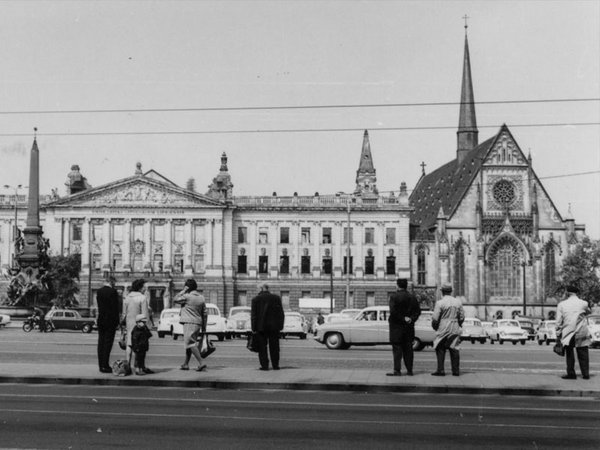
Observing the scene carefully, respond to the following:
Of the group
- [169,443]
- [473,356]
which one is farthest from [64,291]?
[169,443]

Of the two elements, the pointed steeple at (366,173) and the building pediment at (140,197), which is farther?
the pointed steeple at (366,173)

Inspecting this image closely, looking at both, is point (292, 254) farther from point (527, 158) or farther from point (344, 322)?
point (344, 322)

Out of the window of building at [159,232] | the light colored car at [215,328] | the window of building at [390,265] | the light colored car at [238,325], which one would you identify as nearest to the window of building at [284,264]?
the window of building at [390,265]

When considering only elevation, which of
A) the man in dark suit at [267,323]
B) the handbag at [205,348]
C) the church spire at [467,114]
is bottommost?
the handbag at [205,348]

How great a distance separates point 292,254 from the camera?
8681cm

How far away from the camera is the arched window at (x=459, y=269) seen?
280 feet

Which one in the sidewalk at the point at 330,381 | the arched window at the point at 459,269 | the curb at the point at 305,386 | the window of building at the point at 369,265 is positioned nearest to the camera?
the curb at the point at 305,386

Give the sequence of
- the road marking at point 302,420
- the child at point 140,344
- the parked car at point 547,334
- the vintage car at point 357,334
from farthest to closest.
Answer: the parked car at point 547,334 < the vintage car at point 357,334 < the child at point 140,344 < the road marking at point 302,420

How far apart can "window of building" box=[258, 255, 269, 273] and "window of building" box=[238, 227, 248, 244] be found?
2293 mm

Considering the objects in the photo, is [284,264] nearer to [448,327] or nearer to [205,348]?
[205,348]

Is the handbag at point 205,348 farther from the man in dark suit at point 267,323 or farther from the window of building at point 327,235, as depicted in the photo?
the window of building at point 327,235

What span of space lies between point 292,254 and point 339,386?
73029mm

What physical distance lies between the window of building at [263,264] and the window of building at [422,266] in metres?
15.1

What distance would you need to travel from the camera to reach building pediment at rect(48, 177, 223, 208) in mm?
85750
